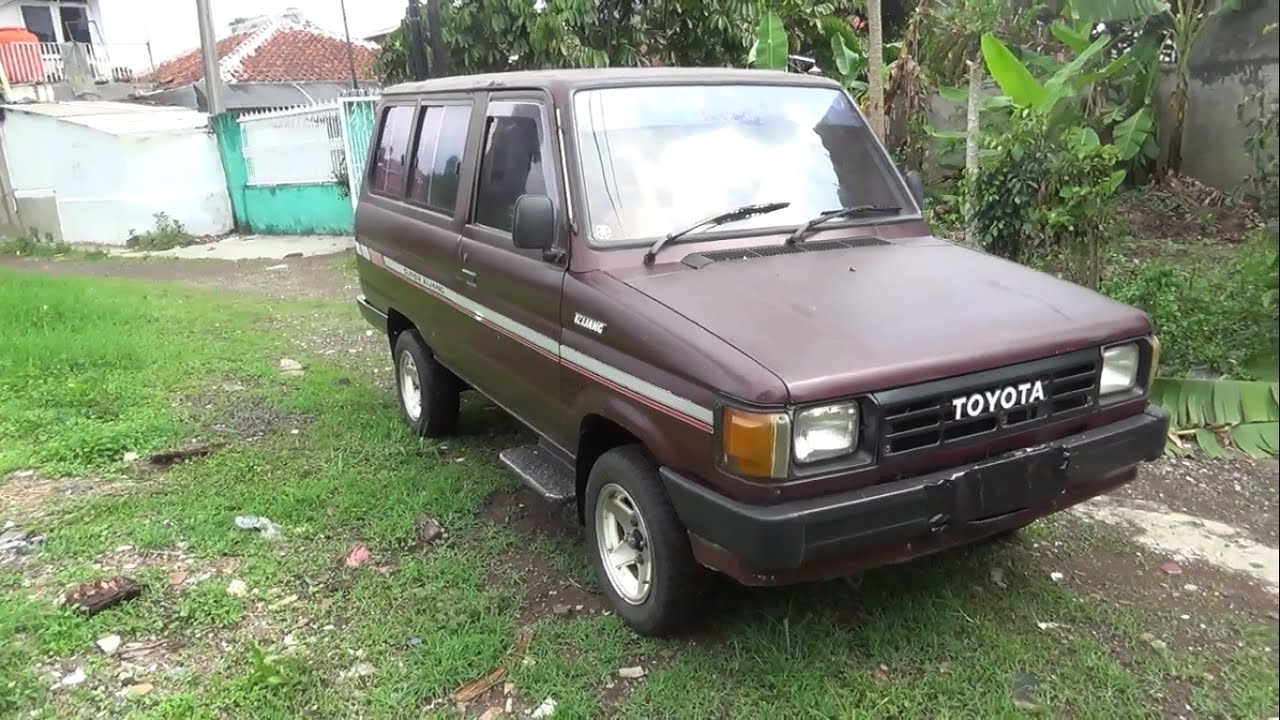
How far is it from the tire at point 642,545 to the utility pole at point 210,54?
1687 cm

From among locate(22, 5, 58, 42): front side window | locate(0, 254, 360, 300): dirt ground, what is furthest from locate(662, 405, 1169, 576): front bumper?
locate(22, 5, 58, 42): front side window

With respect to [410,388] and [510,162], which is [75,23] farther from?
[510,162]

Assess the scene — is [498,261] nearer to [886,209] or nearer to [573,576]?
[573,576]

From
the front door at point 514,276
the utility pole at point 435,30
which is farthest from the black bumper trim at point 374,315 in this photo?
the utility pole at point 435,30

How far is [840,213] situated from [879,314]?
3.21 ft

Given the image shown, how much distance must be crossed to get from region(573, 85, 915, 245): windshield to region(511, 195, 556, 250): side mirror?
0.17 meters

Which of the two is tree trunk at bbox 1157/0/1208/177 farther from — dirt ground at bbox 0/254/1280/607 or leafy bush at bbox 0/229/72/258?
leafy bush at bbox 0/229/72/258

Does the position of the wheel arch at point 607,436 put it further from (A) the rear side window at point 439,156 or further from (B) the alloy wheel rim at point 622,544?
(A) the rear side window at point 439,156

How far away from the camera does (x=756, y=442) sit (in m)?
2.66

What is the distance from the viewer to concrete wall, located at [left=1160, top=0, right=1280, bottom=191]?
131cm

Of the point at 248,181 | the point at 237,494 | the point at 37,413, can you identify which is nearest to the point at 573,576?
the point at 237,494

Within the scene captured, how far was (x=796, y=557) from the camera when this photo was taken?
2.70m

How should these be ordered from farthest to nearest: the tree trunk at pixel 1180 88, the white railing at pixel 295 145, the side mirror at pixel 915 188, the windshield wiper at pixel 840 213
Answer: the white railing at pixel 295 145 → the tree trunk at pixel 1180 88 → the side mirror at pixel 915 188 → the windshield wiper at pixel 840 213

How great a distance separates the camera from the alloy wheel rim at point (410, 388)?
219 inches
